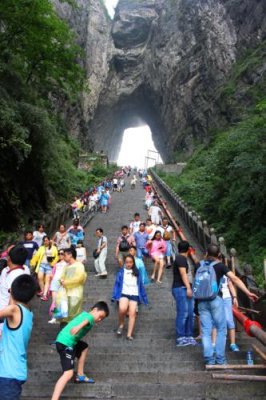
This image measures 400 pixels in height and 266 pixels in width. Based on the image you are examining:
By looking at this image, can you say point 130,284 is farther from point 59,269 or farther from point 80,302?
point 59,269

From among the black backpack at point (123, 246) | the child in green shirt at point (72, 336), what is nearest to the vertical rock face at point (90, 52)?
the black backpack at point (123, 246)

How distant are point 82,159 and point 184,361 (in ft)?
140

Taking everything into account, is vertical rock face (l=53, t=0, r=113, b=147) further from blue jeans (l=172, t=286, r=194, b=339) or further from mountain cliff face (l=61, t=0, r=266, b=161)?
blue jeans (l=172, t=286, r=194, b=339)

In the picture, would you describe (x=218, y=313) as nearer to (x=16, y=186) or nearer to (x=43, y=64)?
(x=16, y=186)

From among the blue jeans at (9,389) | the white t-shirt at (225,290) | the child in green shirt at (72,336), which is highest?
the white t-shirt at (225,290)

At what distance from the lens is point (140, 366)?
5.45 metres

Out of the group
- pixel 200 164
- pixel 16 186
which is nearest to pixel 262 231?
pixel 16 186

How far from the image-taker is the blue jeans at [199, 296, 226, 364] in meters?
5.23

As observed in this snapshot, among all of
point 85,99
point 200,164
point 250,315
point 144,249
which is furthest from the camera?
point 85,99

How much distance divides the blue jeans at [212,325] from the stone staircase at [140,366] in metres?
0.26

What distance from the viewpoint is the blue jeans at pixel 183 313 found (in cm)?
618

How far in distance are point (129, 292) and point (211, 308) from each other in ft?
5.28

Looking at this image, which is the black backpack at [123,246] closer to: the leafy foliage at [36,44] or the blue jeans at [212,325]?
the blue jeans at [212,325]

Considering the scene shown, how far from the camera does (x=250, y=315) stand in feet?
24.5
